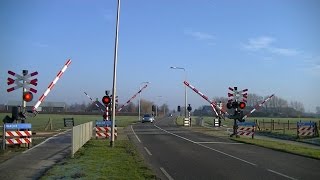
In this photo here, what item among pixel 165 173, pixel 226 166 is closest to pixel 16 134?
pixel 165 173

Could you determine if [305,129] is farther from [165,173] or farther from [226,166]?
[165,173]

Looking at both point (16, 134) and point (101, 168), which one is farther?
point (16, 134)

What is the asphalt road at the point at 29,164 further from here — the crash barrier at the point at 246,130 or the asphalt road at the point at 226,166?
the crash barrier at the point at 246,130

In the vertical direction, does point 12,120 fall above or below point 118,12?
below

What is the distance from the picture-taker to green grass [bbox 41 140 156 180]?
1238 centimetres

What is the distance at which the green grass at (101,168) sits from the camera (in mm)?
12375

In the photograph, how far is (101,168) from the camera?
14.0m

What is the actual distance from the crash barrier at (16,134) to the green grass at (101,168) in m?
4.29

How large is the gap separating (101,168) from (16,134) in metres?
8.76

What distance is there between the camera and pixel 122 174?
1281cm

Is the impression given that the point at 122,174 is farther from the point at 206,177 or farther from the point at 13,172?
the point at 13,172

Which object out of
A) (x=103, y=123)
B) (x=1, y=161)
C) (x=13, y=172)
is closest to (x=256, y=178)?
(x=13, y=172)

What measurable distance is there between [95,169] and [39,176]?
6.37 ft

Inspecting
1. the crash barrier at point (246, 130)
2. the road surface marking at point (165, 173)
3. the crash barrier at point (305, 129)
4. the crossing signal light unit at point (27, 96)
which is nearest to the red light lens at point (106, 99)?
the crossing signal light unit at point (27, 96)
